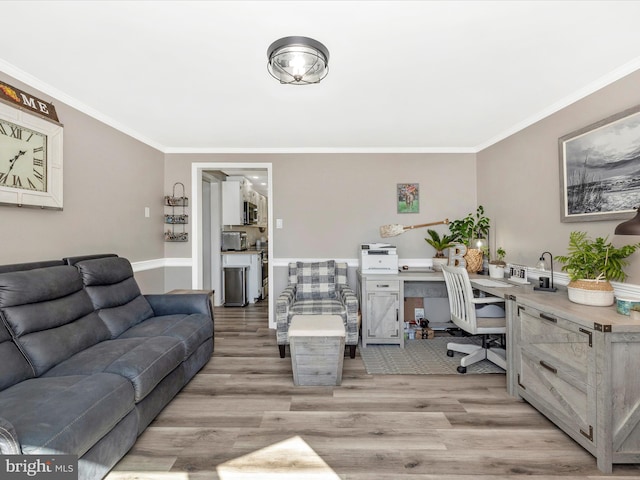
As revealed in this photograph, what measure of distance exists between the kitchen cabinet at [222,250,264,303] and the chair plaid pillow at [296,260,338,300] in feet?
6.02

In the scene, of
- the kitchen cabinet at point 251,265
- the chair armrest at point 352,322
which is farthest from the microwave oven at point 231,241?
the chair armrest at point 352,322

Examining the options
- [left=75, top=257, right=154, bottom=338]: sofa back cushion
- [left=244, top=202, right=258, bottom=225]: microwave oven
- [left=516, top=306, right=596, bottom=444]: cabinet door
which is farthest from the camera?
[left=244, top=202, right=258, bottom=225]: microwave oven

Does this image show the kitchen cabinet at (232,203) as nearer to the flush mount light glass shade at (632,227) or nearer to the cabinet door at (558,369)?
the cabinet door at (558,369)

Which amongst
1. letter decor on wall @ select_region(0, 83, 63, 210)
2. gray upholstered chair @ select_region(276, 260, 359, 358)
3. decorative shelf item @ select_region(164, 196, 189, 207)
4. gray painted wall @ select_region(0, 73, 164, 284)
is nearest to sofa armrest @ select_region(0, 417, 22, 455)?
gray painted wall @ select_region(0, 73, 164, 284)

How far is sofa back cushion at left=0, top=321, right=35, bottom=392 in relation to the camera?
61.9 inches

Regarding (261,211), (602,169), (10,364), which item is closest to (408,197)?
(602,169)

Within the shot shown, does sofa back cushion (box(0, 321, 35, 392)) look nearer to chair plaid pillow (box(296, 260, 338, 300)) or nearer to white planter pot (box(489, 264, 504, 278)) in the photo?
chair plaid pillow (box(296, 260, 338, 300))

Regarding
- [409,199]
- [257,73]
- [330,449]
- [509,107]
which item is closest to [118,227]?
[257,73]

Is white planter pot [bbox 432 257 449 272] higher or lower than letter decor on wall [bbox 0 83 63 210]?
lower

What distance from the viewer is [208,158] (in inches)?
159

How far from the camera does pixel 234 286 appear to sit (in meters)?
5.23

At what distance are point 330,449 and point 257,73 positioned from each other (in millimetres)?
2489

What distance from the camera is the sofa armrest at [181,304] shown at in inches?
115

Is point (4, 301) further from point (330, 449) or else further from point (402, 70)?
point (402, 70)
